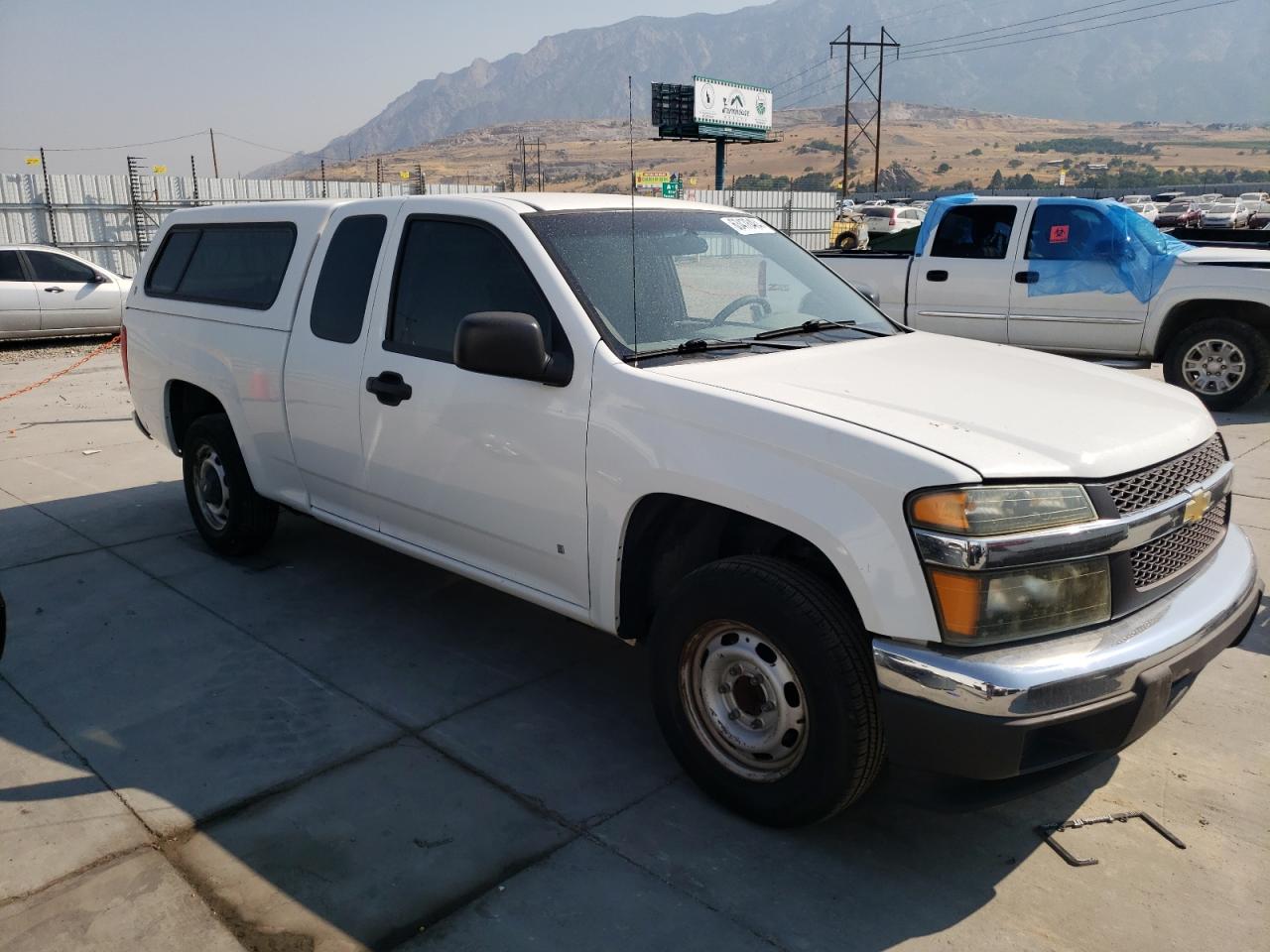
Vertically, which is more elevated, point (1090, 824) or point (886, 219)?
point (886, 219)

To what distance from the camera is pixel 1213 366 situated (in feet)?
30.9

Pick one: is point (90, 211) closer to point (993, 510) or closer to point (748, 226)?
point (748, 226)

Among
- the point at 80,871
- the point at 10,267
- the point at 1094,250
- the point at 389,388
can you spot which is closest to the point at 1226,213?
the point at 1094,250

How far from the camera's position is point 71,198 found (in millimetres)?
23469

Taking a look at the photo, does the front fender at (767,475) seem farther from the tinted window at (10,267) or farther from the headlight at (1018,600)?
the tinted window at (10,267)

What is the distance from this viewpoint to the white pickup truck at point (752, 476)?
267 centimetres

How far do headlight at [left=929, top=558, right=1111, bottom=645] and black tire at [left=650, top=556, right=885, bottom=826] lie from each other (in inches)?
12.6

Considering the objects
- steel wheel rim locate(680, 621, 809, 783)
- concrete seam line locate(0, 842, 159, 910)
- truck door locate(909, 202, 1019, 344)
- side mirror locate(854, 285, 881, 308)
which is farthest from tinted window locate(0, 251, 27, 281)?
steel wheel rim locate(680, 621, 809, 783)

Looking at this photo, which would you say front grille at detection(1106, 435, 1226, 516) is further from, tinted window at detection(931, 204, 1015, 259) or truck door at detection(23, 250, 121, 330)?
truck door at detection(23, 250, 121, 330)

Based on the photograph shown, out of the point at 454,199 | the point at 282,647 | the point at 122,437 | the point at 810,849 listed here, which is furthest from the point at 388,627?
the point at 122,437

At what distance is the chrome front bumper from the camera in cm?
259

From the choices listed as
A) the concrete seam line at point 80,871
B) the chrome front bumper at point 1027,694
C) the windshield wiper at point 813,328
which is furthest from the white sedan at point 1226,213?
the concrete seam line at point 80,871

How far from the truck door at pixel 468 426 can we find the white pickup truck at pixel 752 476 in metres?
0.01

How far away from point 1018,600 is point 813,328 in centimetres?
172
